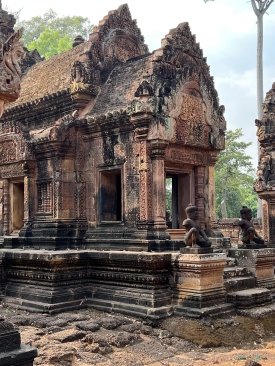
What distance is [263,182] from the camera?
41.7 feet

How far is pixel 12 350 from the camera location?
13.8 ft

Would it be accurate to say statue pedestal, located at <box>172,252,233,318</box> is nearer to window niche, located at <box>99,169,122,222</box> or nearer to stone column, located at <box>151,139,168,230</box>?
stone column, located at <box>151,139,168,230</box>

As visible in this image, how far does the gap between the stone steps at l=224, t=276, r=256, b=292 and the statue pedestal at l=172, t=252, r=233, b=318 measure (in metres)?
0.40

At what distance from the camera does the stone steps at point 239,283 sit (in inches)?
323

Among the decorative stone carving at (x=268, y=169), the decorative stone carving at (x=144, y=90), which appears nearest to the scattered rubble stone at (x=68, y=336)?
the decorative stone carving at (x=144, y=90)

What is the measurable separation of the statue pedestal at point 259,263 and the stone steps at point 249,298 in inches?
24.3

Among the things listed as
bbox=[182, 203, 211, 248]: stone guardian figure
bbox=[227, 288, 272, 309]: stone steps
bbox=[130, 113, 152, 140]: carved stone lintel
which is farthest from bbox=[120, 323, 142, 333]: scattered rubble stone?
bbox=[130, 113, 152, 140]: carved stone lintel

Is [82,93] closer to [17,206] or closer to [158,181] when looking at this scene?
[158,181]

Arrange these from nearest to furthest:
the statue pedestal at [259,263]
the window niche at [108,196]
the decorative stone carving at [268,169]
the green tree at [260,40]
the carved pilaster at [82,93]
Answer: the statue pedestal at [259,263]
the window niche at [108,196]
the carved pilaster at [82,93]
the decorative stone carving at [268,169]
the green tree at [260,40]

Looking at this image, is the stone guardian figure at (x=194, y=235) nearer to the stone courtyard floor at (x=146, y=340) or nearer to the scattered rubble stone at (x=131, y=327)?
the stone courtyard floor at (x=146, y=340)

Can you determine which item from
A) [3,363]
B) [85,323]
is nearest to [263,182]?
[85,323]

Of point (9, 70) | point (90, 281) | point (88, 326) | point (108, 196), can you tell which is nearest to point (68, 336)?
point (88, 326)

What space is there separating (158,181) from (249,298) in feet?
8.60

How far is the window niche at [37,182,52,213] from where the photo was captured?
10.0 metres
